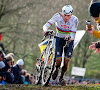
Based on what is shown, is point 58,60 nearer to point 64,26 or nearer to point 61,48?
point 61,48

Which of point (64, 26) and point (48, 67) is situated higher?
point (64, 26)

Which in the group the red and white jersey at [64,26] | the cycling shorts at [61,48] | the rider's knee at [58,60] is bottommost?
the rider's knee at [58,60]

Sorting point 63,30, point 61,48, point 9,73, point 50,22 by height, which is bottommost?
point 9,73

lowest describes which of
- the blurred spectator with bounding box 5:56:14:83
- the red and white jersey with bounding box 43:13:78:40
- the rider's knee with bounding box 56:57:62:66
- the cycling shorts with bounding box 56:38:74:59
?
the blurred spectator with bounding box 5:56:14:83

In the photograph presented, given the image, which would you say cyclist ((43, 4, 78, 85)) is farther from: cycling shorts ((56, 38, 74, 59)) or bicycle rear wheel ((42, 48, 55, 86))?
bicycle rear wheel ((42, 48, 55, 86))

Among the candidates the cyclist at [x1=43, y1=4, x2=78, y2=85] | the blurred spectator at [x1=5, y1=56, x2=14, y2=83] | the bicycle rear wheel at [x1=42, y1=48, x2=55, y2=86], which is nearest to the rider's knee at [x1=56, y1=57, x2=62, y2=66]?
the cyclist at [x1=43, y1=4, x2=78, y2=85]

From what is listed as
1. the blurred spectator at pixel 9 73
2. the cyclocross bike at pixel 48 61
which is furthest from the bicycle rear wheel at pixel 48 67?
the blurred spectator at pixel 9 73

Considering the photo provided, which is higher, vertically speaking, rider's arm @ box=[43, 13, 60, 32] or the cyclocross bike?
rider's arm @ box=[43, 13, 60, 32]

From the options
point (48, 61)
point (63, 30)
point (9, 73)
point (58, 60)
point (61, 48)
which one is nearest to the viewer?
point (58, 60)

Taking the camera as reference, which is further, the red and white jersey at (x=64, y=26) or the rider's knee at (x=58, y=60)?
the red and white jersey at (x=64, y=26)

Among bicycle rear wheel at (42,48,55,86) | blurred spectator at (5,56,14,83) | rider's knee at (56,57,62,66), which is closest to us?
bicycle rear wheel at (42,48,55,86)

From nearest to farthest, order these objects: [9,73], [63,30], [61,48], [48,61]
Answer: [61,48] → [63,30] → [48,61] → [9,73]

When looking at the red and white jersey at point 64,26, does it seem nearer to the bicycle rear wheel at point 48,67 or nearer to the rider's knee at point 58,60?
the bicycle rear wheel at point 48,67

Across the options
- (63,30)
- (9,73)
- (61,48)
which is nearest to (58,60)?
(61,48)
